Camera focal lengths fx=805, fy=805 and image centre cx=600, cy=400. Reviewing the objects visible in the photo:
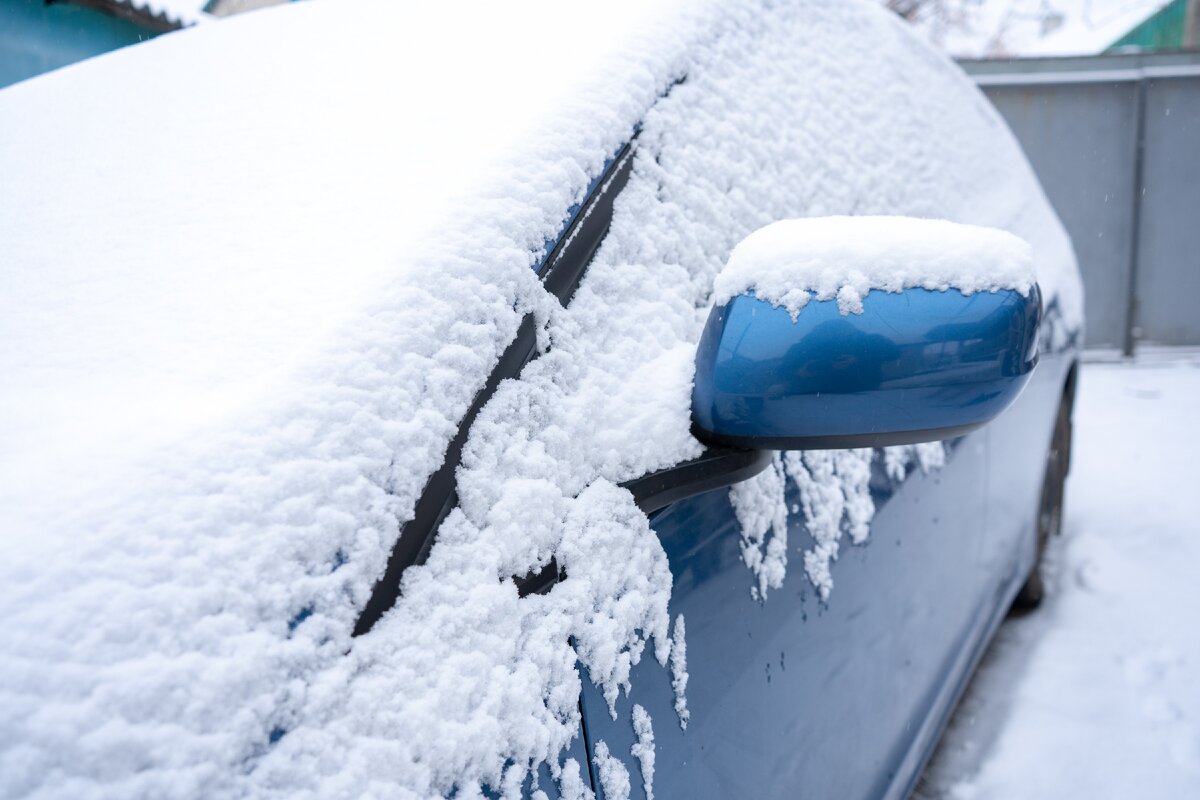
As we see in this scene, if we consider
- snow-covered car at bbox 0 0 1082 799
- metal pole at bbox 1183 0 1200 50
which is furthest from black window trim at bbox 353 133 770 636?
metal pole at bbox 1183 0 1200 50

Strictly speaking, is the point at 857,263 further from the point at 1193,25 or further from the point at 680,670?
the point at 1193,25

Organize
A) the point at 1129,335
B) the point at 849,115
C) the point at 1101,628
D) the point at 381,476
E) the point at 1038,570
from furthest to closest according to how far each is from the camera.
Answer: the point at 1129,335 → the point at 1038,570 → the point at 1101,628 → the point at 849,115 → the point at 381,476

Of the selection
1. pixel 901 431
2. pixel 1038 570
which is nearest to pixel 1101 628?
pixel 1038 570

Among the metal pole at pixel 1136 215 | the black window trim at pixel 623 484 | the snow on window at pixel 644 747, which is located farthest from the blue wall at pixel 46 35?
the metal pole at pixel 1136 215

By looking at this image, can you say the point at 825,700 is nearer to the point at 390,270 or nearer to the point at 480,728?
the point at 480,728

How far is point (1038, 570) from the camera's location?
2.83m

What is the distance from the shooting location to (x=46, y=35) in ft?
15.7

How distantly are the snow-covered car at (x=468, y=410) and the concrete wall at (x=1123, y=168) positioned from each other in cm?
713

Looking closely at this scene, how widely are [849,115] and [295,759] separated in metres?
1.52

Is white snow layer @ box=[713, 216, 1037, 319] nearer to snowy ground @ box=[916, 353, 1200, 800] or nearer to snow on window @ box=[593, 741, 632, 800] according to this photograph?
snow on window @ box=[593, 741, 632, 800]

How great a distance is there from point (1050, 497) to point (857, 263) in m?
2.62

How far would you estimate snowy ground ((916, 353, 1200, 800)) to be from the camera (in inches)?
76.2

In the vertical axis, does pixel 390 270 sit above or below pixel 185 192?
below

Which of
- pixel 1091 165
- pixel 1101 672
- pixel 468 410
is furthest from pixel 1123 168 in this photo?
pixel 468 410
